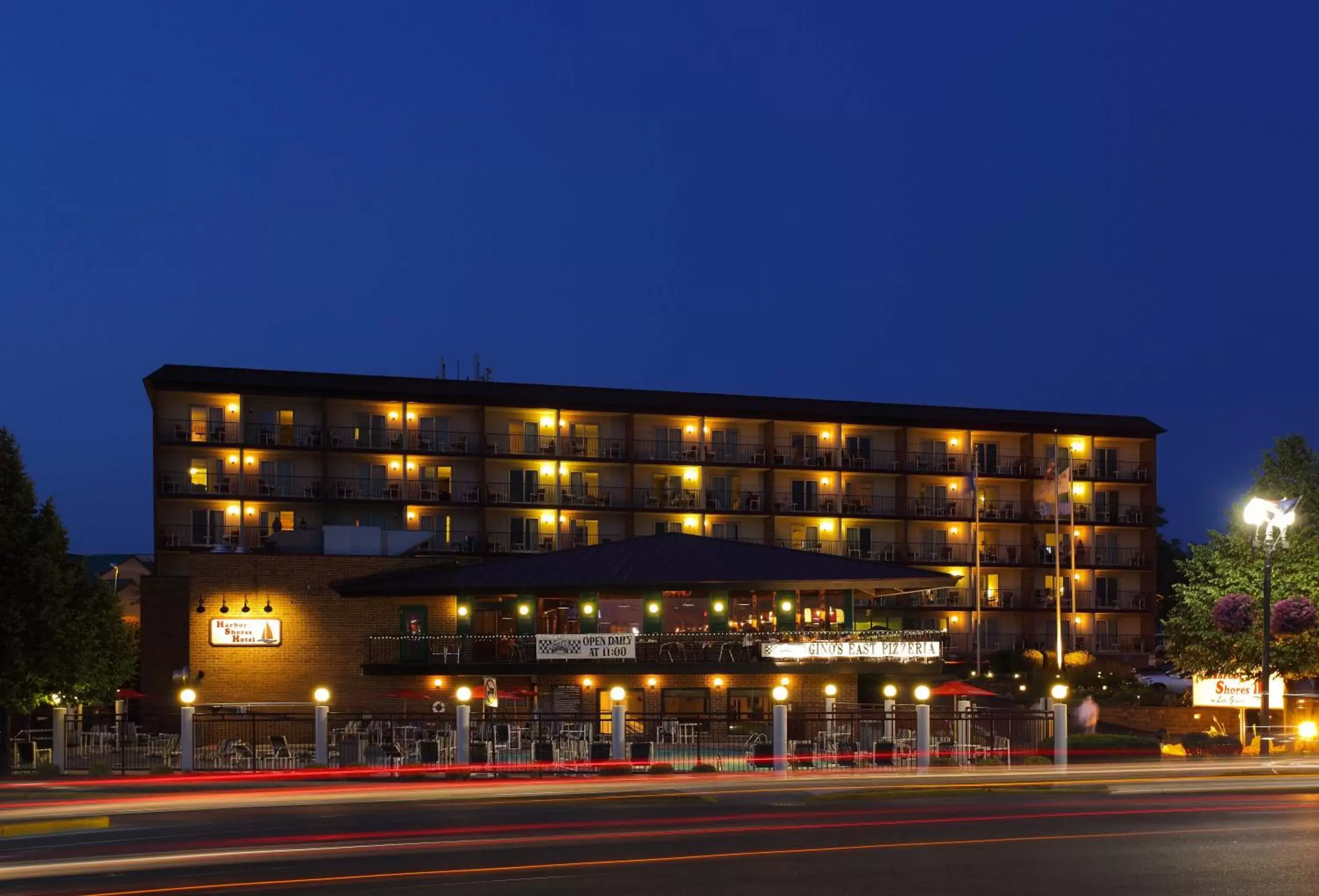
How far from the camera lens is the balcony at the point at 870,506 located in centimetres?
7950

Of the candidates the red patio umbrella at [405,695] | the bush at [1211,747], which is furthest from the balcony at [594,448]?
the bush at [1211,747]

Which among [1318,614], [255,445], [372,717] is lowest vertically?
[372,717]

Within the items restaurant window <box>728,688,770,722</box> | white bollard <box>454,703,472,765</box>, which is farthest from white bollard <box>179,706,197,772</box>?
restaurant window <box>728,688,770,722</box>

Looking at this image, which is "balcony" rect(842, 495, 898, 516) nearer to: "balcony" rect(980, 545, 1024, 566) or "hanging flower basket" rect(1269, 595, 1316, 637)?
"balcony" rect(980, 545, 1024, 566)

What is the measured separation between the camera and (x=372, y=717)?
44312mm

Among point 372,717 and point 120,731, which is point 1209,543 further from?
point 120,731

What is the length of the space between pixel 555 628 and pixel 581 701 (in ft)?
13.9

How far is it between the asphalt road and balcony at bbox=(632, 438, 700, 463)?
4897cm

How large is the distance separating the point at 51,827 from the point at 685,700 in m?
27.5

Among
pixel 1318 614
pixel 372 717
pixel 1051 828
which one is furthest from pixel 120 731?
pixel 1318 614

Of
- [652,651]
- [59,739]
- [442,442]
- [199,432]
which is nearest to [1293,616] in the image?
[652,651]

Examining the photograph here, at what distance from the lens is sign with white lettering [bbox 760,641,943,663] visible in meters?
45.2

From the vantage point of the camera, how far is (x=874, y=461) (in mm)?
80562

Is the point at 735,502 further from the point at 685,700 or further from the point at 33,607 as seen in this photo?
the point at 33,607
